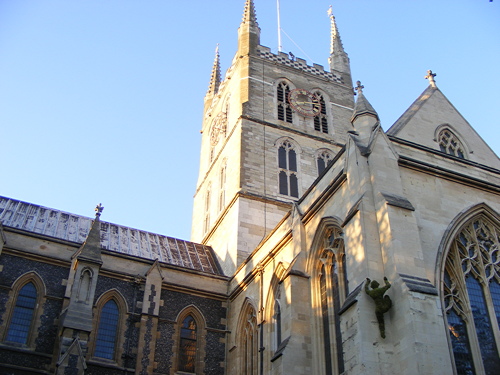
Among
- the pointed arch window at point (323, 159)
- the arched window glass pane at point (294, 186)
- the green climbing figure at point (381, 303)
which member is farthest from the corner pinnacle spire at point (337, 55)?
the green climbing figure at point (381, 303)

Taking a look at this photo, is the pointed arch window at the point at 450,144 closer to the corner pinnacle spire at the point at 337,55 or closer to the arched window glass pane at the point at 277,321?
the arched window glass pane at the point at 277,321

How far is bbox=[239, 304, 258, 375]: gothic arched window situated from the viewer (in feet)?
67.8

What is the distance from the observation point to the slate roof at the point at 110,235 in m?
24.5

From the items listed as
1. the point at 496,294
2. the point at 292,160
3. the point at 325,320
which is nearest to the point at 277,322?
the point at 325,320

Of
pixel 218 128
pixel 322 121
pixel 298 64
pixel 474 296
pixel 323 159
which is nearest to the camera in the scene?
pixel 474 296

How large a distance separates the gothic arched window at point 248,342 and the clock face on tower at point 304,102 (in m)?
15.5

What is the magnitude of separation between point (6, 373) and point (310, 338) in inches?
390

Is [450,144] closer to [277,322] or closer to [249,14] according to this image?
[277,322]

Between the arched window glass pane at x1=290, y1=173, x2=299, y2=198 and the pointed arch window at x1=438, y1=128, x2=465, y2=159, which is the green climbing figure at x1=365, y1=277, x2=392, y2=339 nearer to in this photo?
the pointed arch window at x1=438, y1=128, x2=465, y2=159

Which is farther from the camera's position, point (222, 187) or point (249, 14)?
point (249, 14)

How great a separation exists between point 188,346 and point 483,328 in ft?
36.8

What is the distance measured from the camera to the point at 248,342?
21594 mm

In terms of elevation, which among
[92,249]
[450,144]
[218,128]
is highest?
[218,128]

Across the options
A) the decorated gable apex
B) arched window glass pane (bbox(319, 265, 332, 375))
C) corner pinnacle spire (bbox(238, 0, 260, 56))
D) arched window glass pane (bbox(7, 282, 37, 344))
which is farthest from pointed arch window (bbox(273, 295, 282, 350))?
corner pinnacle spire (bbox(238, 0, 260, 56))
